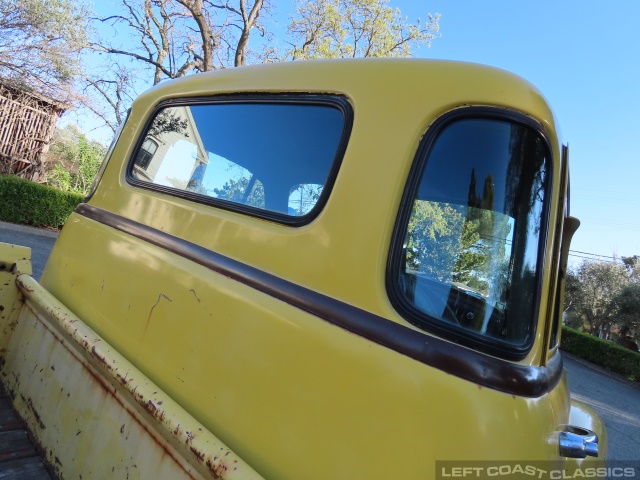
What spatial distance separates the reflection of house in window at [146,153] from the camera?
204cm

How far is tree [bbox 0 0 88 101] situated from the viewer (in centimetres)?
1313

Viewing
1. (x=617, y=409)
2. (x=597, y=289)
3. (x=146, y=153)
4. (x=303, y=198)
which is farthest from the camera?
(x=597, y=289)

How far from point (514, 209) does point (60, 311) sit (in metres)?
1.70

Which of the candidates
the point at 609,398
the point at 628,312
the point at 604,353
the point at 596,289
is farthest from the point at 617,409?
the point at 596,289

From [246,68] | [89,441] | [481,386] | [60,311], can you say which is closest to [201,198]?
[246,68]

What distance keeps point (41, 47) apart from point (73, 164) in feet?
32.6

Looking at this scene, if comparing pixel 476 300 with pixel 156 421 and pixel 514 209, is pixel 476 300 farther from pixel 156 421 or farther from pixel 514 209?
pixel 156 421

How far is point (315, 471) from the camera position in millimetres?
1059

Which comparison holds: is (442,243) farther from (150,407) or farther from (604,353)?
(604,353)

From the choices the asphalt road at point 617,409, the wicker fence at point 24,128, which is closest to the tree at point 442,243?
the asphalt road at point 617,409

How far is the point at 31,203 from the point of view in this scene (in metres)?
11.9

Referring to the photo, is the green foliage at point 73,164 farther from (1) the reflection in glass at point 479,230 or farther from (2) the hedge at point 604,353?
(2) the hedge at point 604,353

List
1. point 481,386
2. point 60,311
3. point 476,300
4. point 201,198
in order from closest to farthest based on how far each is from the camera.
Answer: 1. point 481,386
2. point 476,300
3. point 201,198
4. point 60,311

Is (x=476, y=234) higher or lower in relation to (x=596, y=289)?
lower
